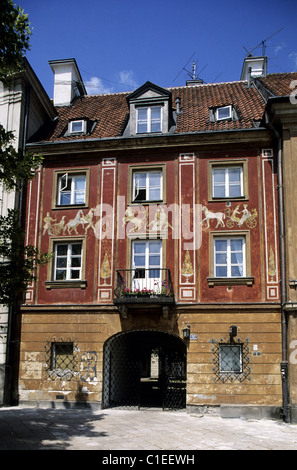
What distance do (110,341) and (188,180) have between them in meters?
6.59

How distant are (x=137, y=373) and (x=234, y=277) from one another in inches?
218

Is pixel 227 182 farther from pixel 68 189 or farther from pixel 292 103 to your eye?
pixel 68 189

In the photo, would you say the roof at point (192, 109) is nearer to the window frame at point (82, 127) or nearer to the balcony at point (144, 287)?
the window frame at point (82, 127)

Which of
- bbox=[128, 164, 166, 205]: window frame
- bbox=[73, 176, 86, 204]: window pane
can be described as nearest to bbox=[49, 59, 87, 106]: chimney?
bbox=[73, 176, 86, 204]: window pane

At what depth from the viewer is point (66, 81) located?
24.1m

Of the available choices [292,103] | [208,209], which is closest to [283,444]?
[208,209]

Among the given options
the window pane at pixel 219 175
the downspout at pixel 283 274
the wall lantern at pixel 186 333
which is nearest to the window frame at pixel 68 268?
the wall lantern at pixel 186 333

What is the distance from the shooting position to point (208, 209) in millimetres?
17469

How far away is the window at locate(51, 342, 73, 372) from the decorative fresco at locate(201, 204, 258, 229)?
21.6ft

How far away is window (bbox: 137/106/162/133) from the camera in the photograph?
19.1 meters

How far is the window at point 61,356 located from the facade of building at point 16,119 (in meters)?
1.55

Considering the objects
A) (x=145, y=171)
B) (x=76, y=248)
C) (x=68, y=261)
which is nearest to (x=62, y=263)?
(x=68, y=261)

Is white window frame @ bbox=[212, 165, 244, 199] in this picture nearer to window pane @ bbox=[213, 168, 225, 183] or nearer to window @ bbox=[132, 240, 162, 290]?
window pane @ bbox=[213, 168, 225, 183]

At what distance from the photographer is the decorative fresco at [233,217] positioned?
17156 millimetres
